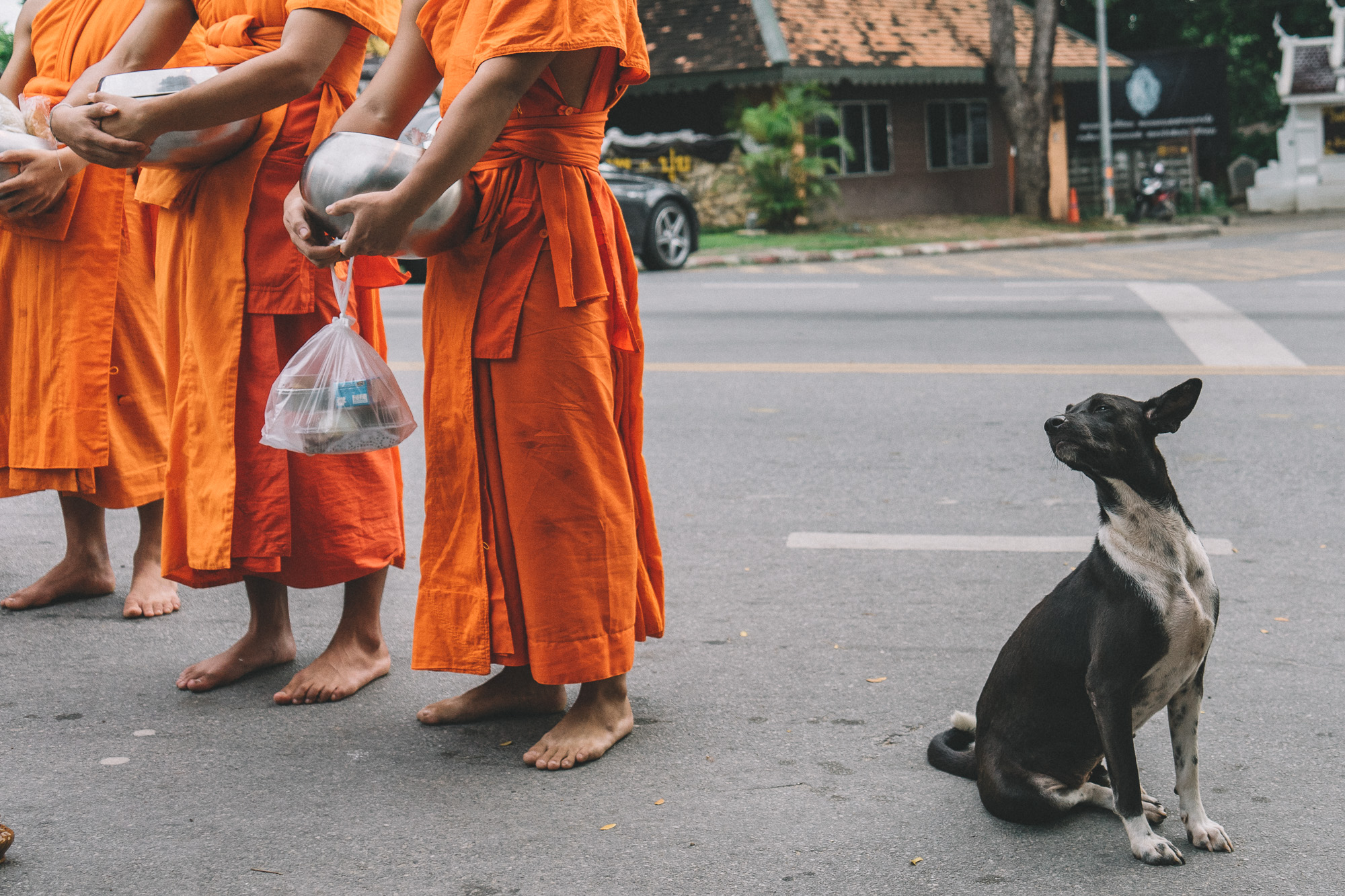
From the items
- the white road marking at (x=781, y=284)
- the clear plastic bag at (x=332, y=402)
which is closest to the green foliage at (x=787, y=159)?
the white road marking at (x=781, y=284)

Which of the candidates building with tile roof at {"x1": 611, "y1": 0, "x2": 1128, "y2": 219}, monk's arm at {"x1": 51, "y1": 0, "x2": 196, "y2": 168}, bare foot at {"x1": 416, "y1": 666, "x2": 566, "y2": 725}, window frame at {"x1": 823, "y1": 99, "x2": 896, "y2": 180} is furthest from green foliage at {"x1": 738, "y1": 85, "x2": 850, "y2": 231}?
bare foot at {"x1": 416, "y1": 666, "x2": 566, "y2": 725}

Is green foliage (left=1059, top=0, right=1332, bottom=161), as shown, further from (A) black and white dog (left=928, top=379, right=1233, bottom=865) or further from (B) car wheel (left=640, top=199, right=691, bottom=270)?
(A) black and white dog (left=928, top=379, right=1233, bottom=865)

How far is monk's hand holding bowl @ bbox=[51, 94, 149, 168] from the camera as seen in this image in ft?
9.95

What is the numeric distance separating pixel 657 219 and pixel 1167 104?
1911cm

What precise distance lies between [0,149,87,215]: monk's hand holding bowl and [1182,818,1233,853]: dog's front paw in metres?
3.21

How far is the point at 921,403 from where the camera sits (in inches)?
283

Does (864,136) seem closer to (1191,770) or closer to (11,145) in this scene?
(11,145)

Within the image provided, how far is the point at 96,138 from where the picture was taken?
304 cm

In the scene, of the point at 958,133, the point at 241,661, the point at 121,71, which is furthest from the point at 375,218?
the point at 958,133

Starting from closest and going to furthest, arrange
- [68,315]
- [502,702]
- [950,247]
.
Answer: [502,702] < [68,315] < [950,247]

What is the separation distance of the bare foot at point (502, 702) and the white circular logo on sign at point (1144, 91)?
29971 millimetres

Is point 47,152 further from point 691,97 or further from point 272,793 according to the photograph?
point 691,97

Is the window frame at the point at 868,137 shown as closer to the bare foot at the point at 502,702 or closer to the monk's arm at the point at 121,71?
the monk's arm at the point at 121,71

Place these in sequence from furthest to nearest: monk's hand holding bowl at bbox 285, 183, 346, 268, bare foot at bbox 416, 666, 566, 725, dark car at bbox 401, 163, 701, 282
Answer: dark car at bbox 401, 163, 701, 282 < bare foot at bbox 416, 666, 566, 725 < monk's hand holding bowl at bbox 285, 183, 346, 268
